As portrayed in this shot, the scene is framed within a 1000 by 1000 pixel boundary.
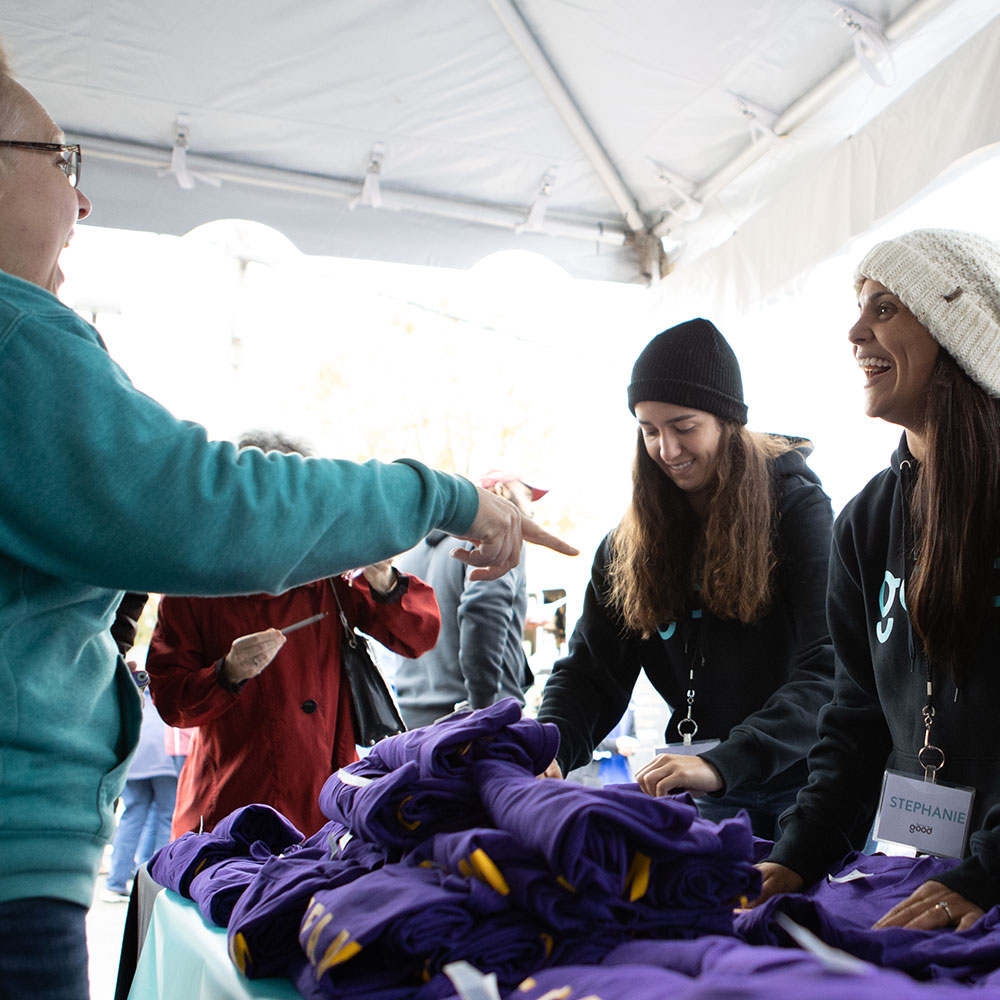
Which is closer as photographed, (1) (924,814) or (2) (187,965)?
(2) (187,965)

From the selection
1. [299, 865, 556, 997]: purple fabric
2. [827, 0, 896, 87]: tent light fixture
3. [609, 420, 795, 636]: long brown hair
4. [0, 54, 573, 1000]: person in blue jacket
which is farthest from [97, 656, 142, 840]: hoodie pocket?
[827, 0, 896, 87]: tent light fixture

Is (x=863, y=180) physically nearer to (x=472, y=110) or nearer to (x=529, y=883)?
(x=472, y=110)

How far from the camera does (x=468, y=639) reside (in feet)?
10.2

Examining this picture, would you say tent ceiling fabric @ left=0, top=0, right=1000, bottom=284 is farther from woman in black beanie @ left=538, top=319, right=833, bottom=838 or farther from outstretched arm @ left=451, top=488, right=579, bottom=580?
outstretched arm @ left=451, top=488, right=579, bottom=580

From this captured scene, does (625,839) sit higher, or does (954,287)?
(954,287)

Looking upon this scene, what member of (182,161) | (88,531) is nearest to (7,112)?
(88,531)

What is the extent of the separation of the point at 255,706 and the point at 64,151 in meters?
1.35

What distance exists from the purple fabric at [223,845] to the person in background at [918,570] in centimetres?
66

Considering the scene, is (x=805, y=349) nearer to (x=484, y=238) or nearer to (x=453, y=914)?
(x=484, y=238)

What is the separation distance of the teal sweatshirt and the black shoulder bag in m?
1.20

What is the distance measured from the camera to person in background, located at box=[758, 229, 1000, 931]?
1.20m

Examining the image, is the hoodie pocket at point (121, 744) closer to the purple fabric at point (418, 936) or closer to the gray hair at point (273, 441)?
the purple fabric at point (418, 936)

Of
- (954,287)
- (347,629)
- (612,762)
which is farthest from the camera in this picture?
(612,762)

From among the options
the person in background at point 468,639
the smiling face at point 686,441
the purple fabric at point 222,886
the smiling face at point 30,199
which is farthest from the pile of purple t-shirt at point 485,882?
the person in background at point 468,639
